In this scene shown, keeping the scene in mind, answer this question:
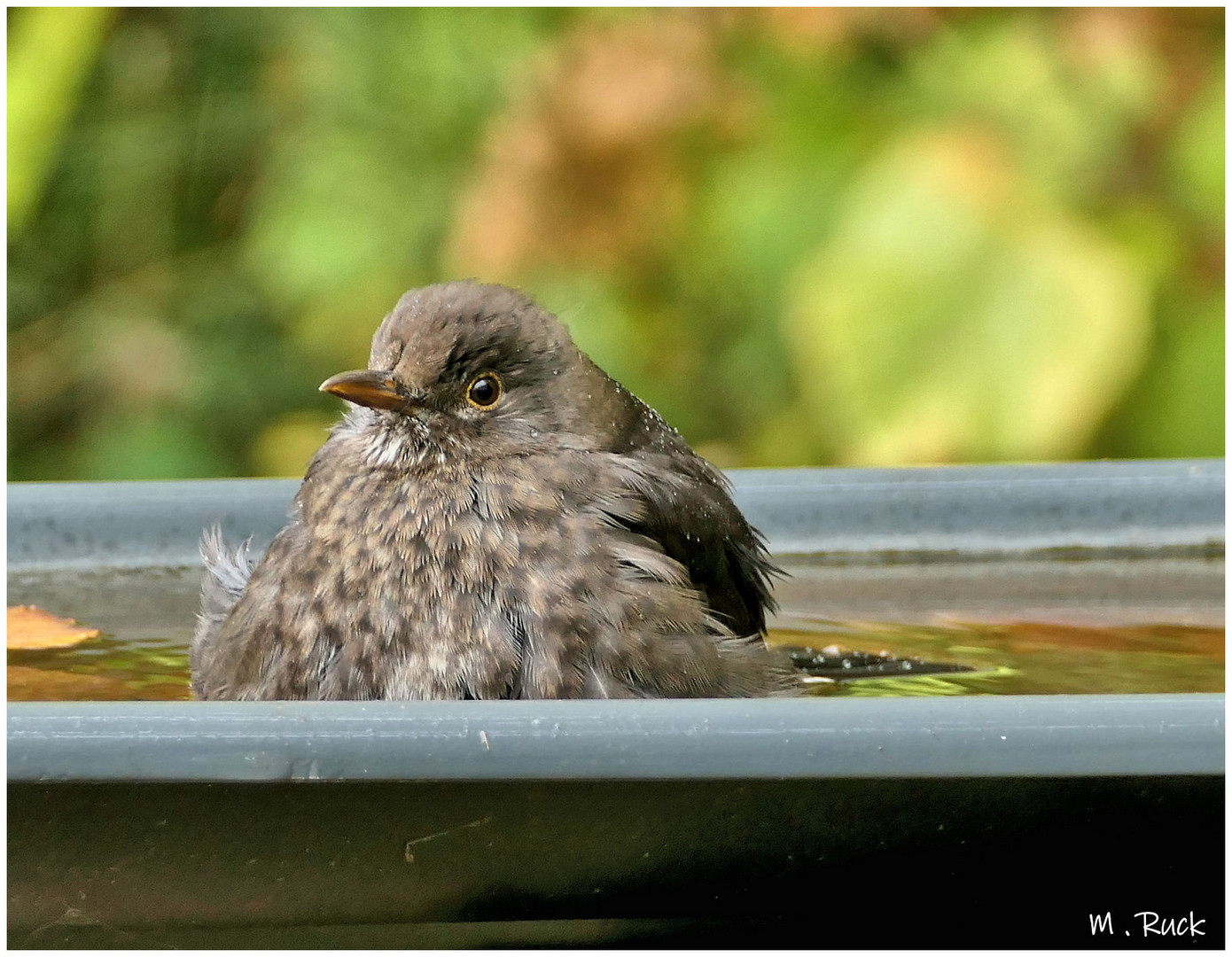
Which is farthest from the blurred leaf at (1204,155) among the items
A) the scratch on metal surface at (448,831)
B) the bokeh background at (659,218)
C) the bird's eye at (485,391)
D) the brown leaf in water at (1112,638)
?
the scratch on metal surface at (448,831)

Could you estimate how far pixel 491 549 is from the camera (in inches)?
109

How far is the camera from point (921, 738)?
1.92 m

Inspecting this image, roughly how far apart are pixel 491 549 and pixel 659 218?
2464 millimetres

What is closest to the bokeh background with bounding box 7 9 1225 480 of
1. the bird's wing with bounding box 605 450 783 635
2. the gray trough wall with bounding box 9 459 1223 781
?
the bird's wing with bounding box 605 450 783 635

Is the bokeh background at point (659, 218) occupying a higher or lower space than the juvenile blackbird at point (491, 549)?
higher

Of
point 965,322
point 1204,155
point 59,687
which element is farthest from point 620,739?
point 1204,155

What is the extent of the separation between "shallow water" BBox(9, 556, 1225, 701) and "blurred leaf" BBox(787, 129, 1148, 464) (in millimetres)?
780

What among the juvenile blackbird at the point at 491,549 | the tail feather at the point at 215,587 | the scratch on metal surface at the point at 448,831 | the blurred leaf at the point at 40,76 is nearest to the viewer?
the scratch on metal surface at the point at 448,831

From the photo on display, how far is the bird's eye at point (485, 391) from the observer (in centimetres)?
305

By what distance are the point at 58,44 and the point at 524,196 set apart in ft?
4.94

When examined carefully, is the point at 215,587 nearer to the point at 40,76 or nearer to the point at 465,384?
the point at 465,384

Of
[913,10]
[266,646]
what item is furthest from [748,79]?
[266,646]

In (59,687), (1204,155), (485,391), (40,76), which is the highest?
(40,76)

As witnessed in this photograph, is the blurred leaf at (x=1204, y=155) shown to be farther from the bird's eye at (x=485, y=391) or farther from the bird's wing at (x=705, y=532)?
the bird's eye at (x=485, y=391)
